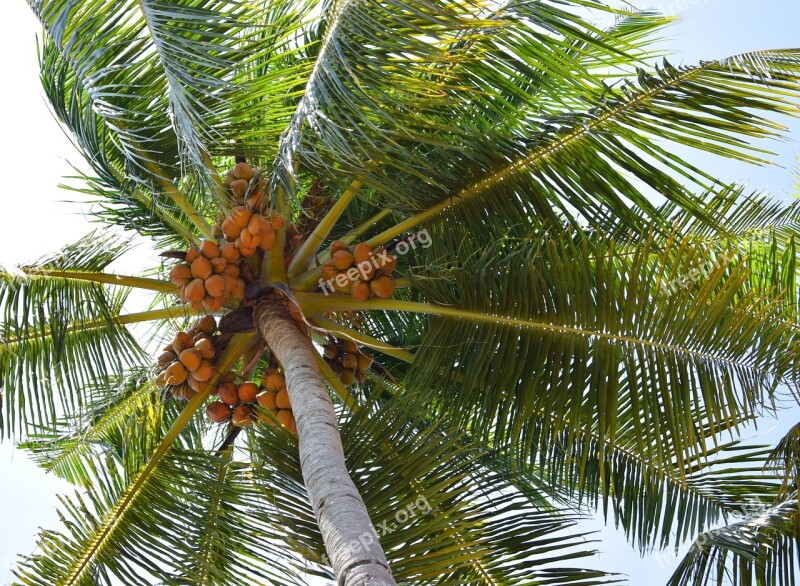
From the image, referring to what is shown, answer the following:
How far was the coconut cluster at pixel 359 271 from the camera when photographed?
4.66 m

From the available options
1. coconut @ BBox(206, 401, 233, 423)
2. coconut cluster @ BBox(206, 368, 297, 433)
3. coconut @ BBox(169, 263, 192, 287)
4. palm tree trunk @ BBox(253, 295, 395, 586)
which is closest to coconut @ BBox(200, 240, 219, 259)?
coconut @ BBox(169, 263, 192, 287)

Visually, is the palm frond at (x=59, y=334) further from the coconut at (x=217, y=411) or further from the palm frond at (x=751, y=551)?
the palm frond at (x=751, y=551)

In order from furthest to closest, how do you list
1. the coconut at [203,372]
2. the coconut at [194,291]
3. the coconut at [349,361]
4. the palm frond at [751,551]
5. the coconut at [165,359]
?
the coconut at [349,361], the coconut at [165,359], the coconut at [203,372], the coconut at [194,291], the palm frond at [751,551]

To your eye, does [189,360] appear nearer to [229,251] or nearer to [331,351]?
[229,251]

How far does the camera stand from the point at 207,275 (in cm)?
455

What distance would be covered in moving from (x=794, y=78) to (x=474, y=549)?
2.62 metres

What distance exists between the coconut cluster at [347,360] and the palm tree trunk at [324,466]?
586 millimetres

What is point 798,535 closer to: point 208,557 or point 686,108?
point 686,108

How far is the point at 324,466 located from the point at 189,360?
156 centimetres

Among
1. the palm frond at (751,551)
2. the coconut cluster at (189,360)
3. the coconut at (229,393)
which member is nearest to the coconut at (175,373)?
the coconut cluster at (189,360)

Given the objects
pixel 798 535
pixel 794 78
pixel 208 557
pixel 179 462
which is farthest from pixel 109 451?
pixel 794 78

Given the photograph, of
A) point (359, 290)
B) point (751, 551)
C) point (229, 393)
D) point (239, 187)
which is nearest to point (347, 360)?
point (359, 290)

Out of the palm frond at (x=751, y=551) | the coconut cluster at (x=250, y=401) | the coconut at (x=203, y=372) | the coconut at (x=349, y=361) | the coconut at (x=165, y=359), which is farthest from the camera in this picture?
the coconut at (x=349, y=361)

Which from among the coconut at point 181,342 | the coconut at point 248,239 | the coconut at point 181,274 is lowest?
the coconut at point 181,342
